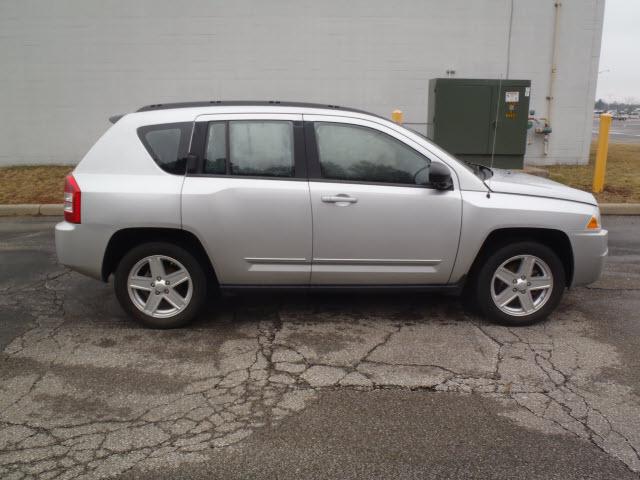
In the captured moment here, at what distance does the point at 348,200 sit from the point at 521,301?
1.65 meters

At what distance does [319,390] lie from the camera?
3625mm

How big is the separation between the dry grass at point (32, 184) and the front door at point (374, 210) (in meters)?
7.05

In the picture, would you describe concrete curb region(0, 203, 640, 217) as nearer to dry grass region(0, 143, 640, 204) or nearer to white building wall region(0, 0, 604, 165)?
dry grass region(0, 143, 640, 204)

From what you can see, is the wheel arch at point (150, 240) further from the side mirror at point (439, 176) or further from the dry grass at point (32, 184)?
the dry grass at point (32, 184)

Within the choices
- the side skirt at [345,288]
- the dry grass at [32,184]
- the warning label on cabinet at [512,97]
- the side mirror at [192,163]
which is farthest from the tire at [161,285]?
the warning label on cabinet at [512,97]

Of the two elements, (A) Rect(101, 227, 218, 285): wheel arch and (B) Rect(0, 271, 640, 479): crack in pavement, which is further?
(A) Rect(101, 227, 218, 285): wheel arch

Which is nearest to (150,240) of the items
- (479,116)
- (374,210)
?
(374,210)

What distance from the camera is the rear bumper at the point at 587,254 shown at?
456 cm

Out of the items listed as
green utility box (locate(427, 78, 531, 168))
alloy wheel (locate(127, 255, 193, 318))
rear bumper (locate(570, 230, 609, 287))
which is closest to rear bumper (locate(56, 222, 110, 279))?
alloy wheel (locate(127, 255, 193, 318))

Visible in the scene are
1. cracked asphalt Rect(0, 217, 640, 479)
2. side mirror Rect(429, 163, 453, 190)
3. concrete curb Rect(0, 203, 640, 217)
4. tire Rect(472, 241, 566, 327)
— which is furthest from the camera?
concrete curb Rect(0, 203, 640, 217)

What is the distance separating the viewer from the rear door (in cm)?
436

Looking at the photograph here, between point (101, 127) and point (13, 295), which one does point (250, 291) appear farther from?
point (101, 127)

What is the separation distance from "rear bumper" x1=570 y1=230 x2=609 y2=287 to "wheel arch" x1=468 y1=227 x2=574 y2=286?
4 cm

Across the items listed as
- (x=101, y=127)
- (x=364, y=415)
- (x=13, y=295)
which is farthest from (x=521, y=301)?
(x=101, y=127)
